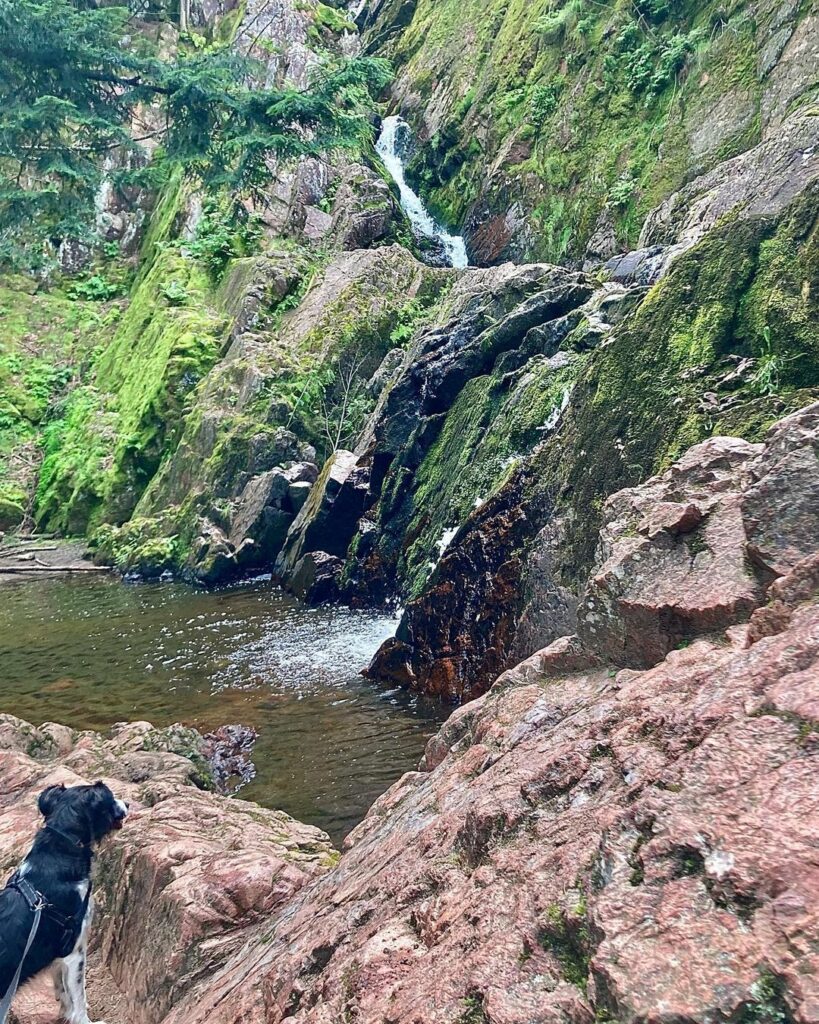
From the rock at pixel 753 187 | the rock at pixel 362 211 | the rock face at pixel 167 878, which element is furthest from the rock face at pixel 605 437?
the rock at pixel 362 211

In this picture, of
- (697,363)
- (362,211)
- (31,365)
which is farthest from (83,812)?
(31,365)

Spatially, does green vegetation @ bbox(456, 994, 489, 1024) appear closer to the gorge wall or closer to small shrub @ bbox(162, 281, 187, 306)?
the gorge wall

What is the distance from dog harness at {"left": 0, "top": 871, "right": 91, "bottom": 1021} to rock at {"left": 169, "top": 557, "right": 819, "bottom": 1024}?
739 mm

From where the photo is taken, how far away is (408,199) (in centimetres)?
2630

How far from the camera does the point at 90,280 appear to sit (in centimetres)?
3338

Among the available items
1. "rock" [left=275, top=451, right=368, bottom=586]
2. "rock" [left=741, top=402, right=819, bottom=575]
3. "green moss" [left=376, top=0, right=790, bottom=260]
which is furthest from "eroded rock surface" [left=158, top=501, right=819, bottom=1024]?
"green moss" [left=376, top=0, right=790, bottom=260]

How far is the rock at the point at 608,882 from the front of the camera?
1560mm

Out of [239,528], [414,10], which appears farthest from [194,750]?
[414,10]

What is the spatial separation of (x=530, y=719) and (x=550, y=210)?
18.3 meters

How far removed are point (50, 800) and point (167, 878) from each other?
78 cm

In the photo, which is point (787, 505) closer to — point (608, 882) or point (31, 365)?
point (608, 882)

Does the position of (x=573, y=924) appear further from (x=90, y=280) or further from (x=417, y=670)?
(x=90, y=280)

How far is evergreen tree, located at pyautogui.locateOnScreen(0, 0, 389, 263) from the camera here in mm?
10562

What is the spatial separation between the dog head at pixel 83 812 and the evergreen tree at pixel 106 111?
969cm
